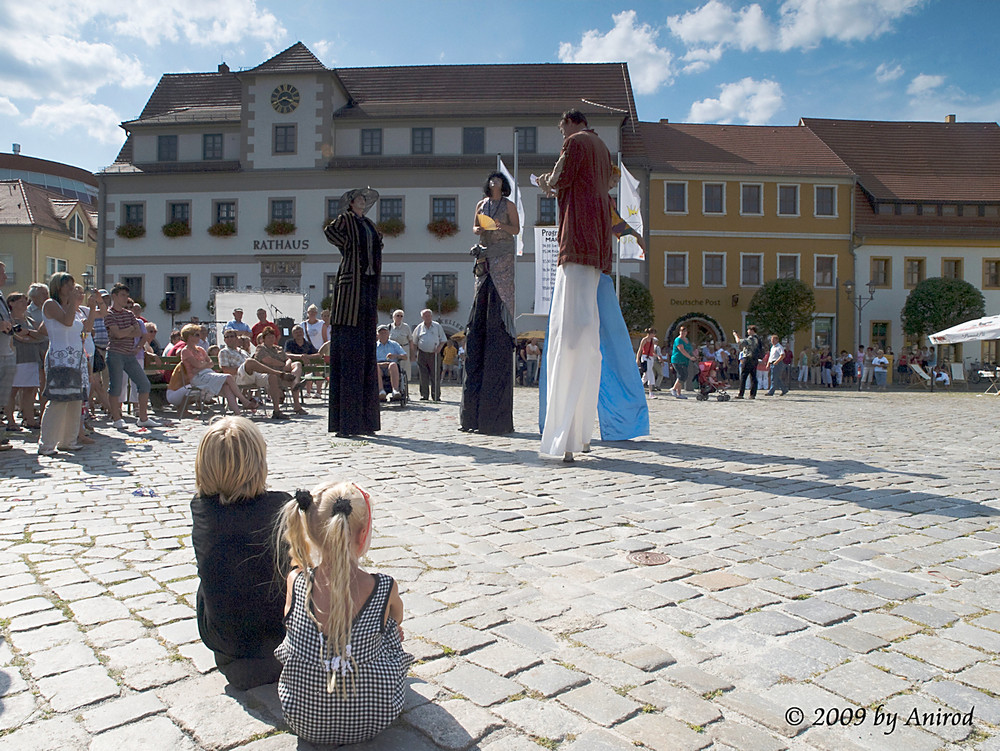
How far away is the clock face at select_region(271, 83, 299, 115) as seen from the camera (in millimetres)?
38781

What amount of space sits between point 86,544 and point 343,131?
37151mm

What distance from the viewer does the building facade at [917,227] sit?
41781 millimetres

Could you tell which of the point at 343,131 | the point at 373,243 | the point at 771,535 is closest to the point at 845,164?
the point at 343,131

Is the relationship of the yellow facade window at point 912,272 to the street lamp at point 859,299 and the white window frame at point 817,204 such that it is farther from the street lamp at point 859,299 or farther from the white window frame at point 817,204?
the white window frame at point 817,204

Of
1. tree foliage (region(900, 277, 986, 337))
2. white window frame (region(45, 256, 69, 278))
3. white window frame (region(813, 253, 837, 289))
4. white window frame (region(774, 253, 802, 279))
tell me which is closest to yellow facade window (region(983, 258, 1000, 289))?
tree foliage (region(900, 277, 986, 337))

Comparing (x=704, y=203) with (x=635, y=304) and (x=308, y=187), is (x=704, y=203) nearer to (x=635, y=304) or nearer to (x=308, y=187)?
(x=635, y=304)

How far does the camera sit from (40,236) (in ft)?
173

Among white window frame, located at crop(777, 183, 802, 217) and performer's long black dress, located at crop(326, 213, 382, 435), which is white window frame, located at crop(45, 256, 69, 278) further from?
performer's long black dress, located at crop(326, 213, 382, 435)

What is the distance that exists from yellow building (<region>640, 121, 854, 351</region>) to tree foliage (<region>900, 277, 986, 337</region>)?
3074 millimetres

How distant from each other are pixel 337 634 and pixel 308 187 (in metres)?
38.2

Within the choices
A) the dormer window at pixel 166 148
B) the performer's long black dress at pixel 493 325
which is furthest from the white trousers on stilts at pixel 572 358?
the dormer window at pixel 166 148

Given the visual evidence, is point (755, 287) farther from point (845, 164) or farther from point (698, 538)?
point (698, 538)

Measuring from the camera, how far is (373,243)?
905cm

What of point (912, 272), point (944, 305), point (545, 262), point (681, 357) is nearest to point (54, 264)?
point (545, 262)
